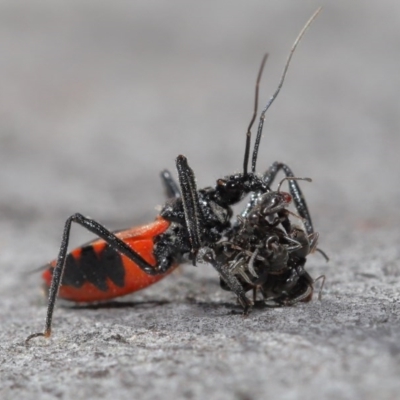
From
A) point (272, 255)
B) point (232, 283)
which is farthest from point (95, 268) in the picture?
point (272, 255)

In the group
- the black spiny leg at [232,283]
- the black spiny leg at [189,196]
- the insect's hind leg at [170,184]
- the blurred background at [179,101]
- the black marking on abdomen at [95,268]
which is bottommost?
the black spiny leg at [232,283]

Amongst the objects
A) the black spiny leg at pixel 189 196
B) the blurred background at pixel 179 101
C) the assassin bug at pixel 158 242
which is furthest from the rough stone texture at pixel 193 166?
the black spiny leg at pixel 189 196

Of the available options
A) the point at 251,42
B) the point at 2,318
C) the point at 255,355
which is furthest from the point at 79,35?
the point at 255,355

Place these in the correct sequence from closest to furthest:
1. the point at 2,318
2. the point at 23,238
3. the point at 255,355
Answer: the point at 255,355 < the point at 2,318 < the point at 23,238

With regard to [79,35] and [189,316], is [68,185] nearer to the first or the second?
[189,316]

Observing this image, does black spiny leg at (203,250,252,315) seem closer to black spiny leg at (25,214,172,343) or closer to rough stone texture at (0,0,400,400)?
rough stone texture at (0,0,400,400)

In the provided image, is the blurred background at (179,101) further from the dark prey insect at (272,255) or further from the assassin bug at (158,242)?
the dark prey insect at (272,255)

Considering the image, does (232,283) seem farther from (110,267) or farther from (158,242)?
(110,267)
